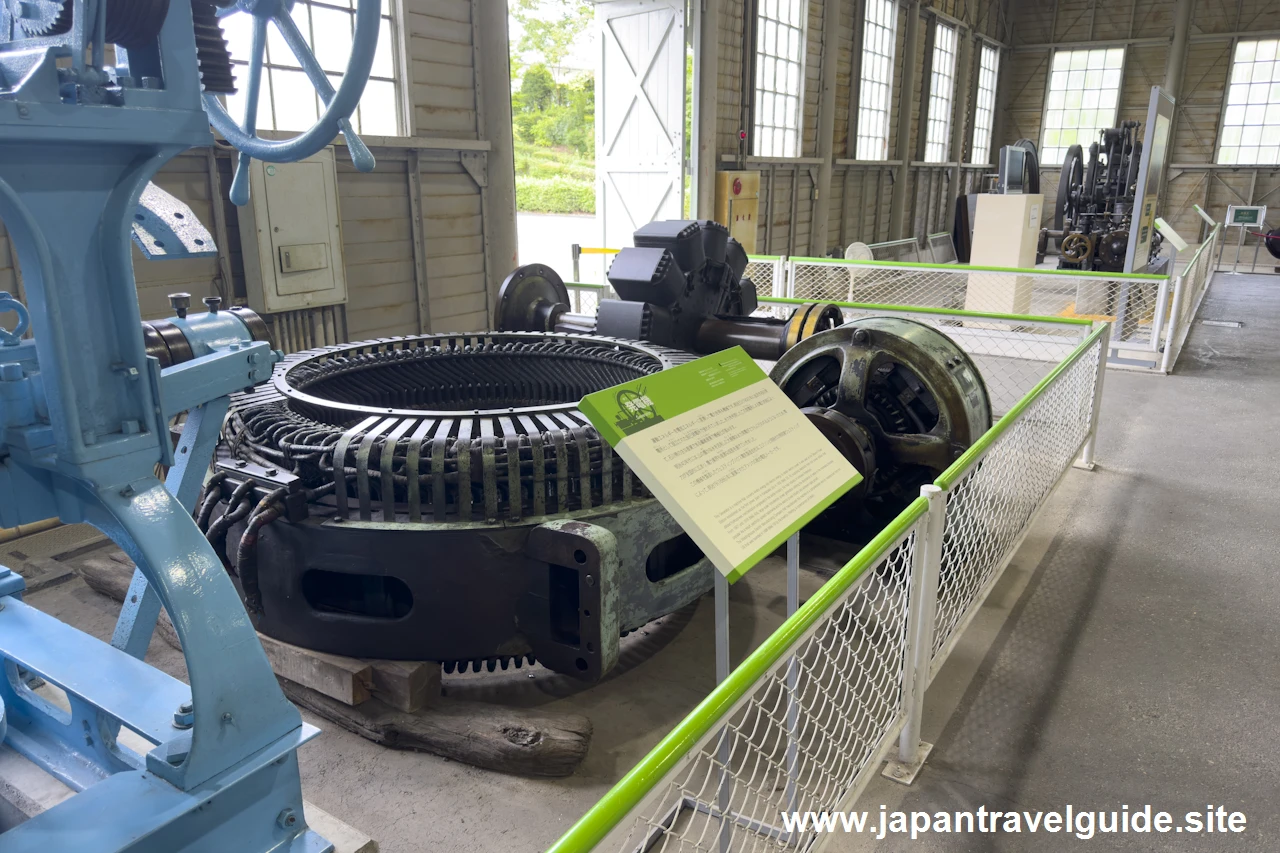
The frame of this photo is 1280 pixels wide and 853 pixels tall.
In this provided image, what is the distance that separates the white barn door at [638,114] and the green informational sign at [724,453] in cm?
723

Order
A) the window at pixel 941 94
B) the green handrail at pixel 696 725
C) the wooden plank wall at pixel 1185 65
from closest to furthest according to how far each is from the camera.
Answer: the green handrail at pixel 696 725, the window at pixel 941 94, the wooden plank wall at pixel 1185 65

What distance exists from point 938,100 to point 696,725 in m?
17.0

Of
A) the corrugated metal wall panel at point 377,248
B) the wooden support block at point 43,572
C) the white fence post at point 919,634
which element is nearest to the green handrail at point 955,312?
the white fence post at point 919,634

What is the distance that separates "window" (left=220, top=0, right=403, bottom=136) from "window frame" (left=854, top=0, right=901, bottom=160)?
8.71 m

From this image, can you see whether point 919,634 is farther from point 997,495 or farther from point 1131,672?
point 1131,672

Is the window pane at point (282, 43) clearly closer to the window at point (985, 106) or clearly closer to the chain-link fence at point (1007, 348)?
the chain-link fence at point (1007, 348)

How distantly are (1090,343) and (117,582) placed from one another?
4053mm

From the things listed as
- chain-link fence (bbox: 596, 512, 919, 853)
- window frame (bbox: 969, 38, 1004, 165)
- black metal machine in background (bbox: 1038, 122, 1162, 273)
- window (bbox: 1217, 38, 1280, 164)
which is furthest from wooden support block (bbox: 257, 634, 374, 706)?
window (bbox: 1217, 38, 1280, 164)

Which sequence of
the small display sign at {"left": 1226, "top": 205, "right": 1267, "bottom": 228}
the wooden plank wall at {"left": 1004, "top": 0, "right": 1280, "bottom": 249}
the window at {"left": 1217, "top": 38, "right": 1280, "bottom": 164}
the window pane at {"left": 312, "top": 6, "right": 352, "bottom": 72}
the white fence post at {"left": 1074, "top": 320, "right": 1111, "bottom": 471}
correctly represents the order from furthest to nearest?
the wooden plank wall at {"left": 1004, "top": 0, "right": 1280, "bottom": 249}
the window at {"left": 1217, "top": 38, "right": 1280, "bottom": 164}
the small display sign at {"left": 1226, "top": 205, "right": 1267, "bottom": 228}
the window pane at {"left": 312, "top": 6, "right": 352, "bottom": 72}
the white fence post at {"left": 1074, "top": 320, "right": 1111, "bottom": 471}

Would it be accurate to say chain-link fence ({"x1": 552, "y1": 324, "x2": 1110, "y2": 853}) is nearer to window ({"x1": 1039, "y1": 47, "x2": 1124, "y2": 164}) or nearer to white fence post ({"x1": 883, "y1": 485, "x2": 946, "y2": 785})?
white fence post ({"x1": 883, "y1": 485, "x2": 946, "y2": 785})

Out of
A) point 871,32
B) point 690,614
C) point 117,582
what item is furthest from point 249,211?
point 871,32

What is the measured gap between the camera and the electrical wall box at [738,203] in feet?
29.2

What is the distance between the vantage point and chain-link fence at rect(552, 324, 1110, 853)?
1.17 meters

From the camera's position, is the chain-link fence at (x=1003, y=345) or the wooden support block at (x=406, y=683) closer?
the wooden support block at (x=406, y=683)
